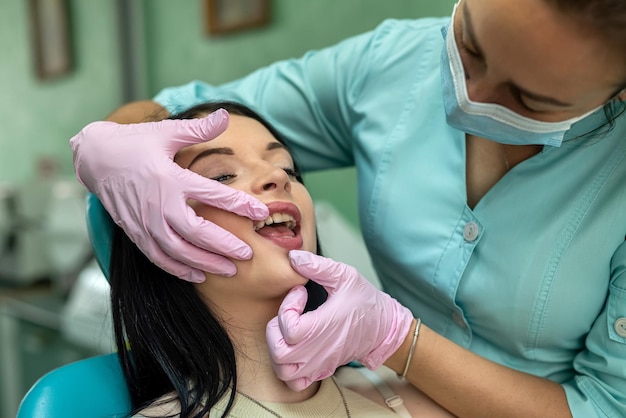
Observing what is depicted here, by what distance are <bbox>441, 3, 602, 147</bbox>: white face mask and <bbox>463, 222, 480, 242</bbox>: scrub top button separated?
0.60 ft

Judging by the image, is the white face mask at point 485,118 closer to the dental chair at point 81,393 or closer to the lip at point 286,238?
the lip at point 286,238

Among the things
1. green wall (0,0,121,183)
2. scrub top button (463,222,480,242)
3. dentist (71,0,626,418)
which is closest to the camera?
dentist (71,0,626,418)

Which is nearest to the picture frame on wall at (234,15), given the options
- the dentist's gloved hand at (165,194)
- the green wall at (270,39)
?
the green wall at (270,39)

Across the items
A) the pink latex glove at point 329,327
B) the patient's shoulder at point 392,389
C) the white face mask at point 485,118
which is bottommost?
the patient's shoulder at point 392,389

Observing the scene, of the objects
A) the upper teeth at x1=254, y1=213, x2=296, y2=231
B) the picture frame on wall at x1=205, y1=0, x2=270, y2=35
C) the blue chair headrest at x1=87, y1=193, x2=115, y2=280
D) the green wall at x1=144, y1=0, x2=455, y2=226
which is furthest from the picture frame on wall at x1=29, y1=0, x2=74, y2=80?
the upper teeth at x1=254, y1=213, x2=296, y2=231

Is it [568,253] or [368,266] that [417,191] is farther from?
[368,266]

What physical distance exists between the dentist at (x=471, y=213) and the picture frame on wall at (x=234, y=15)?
129cm

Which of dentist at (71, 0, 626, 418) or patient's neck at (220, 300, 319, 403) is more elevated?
dentist at (71, 0, 626, 418)

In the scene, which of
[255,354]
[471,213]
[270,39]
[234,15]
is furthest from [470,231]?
[234,15]

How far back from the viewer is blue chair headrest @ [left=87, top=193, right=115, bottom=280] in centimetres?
125

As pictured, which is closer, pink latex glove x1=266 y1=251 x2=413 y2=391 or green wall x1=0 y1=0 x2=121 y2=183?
pink latex glove x1=266 y1=251 x2=413 y2=391

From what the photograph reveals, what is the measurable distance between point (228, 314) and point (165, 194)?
0.26 m

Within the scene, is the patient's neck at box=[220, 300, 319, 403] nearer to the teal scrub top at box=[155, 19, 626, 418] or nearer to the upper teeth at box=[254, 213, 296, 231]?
the upper teeth at box=[254, 213, 296, 231]

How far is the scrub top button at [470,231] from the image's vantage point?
111 centimetres
